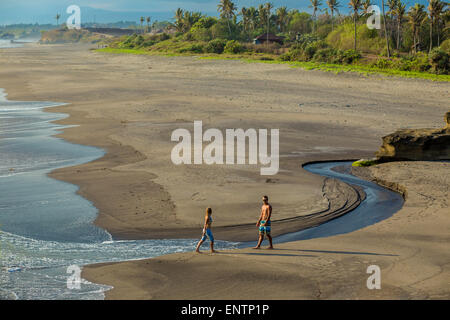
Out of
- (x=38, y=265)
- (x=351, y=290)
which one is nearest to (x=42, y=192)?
(x=38, y=265)

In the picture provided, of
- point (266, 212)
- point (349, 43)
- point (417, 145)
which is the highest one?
point (349, 43)

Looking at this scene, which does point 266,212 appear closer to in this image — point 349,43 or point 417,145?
point 417,145

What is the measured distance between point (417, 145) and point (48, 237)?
14.9 m

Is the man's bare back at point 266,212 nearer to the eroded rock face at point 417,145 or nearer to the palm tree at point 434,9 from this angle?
the eroded rock face at point 417,145

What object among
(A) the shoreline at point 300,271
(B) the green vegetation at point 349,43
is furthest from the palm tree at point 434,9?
(A) the shoreline at point 300,271

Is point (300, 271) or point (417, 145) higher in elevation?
point (417, 145)

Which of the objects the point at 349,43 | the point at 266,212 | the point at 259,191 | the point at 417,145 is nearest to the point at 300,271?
the point at 266,212

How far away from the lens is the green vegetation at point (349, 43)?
58.5m

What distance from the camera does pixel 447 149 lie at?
73.7ft

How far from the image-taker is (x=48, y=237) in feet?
47.8

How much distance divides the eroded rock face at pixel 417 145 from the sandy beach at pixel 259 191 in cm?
57

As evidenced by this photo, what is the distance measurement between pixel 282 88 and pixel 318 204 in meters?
29.9

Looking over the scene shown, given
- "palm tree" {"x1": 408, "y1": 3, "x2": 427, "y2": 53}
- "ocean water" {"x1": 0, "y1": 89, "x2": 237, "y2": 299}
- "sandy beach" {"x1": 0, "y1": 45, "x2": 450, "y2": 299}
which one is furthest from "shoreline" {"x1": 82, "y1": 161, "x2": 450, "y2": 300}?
"palm tree" {"x1": 408, "y1": 3, "x2": 427, "y2": 53}

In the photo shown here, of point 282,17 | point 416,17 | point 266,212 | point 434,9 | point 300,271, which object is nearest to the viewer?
point 300,271
